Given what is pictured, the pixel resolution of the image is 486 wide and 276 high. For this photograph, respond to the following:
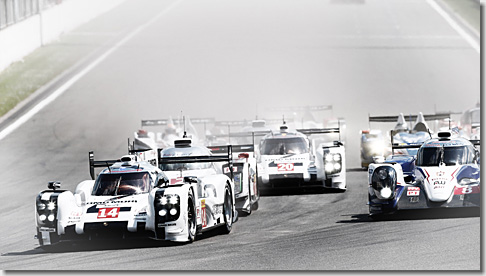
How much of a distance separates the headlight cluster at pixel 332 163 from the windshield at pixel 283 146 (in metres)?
1.20

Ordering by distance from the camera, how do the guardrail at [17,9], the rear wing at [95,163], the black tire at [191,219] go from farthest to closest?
the guardrail at [17,9] < the rear wing at [95,163] < the black tire at [191,219]

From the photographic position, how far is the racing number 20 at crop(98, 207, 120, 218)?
16141 mm

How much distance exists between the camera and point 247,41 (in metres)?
59.2

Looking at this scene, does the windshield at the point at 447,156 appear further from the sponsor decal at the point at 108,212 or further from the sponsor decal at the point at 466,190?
the sponsor decal at the point at 108,212

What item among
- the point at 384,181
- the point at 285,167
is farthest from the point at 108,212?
the point at 285,167

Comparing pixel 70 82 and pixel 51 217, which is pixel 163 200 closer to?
pixel 51 217

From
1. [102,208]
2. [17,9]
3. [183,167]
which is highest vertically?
[17,9]

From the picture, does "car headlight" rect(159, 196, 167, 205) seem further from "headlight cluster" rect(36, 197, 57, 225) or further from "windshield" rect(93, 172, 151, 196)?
"headlight cluster" rect(36, 197, 57, 225)

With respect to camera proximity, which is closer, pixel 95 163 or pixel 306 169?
pixel 95 163

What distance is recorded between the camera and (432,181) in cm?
1852

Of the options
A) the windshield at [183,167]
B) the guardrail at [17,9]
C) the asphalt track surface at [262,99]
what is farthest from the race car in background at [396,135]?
the guardrail at [17,9]

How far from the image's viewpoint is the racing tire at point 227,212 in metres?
18.2

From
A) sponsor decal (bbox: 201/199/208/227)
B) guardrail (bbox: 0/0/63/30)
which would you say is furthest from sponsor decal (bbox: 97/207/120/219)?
guardrail (bbox: 0/0/63/30)

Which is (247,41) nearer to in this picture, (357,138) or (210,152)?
(357,138)
